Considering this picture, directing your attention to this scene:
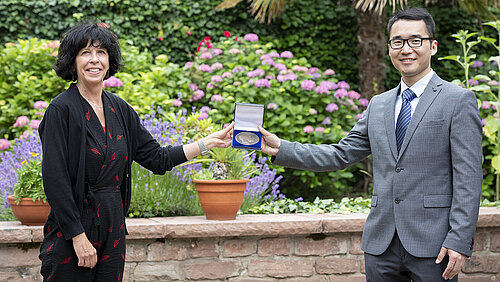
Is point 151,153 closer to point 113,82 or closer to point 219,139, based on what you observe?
point 219,139

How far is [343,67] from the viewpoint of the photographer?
7461 millimetres

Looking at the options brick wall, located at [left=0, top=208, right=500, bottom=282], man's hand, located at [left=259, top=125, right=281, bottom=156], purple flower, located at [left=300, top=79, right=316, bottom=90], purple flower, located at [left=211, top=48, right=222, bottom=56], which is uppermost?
purple flower, located at [left=211, top=48, right=222, bottom=56]

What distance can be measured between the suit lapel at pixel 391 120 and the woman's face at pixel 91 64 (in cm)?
126

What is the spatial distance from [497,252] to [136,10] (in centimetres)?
504

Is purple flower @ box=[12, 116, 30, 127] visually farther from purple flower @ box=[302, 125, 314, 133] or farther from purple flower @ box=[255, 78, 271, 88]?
purple flower @ box=[302, 125, 314, 133]

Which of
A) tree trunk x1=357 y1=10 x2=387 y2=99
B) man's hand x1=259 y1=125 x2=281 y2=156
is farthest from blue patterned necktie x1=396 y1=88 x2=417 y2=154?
tree trunk x1=357 y1=10 x2=387 y2=99

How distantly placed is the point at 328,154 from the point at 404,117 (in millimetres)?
436

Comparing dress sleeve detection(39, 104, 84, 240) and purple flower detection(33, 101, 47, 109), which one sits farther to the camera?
purple flower detection(33, 101, 47, 109)

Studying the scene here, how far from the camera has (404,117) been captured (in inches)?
95.3

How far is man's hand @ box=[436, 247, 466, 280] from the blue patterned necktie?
0.47 metres

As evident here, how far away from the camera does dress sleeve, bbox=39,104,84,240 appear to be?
217 cm

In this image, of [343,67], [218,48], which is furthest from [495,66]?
[218,48]

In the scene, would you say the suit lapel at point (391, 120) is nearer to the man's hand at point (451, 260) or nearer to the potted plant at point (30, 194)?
the man's hand at point (451, 260)

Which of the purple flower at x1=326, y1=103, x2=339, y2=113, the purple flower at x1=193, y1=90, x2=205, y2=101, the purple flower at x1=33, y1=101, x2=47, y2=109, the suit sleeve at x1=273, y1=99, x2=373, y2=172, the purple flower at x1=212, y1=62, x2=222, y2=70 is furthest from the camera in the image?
the purple flower at x1=212, y1=62, x2=222, y2=70
